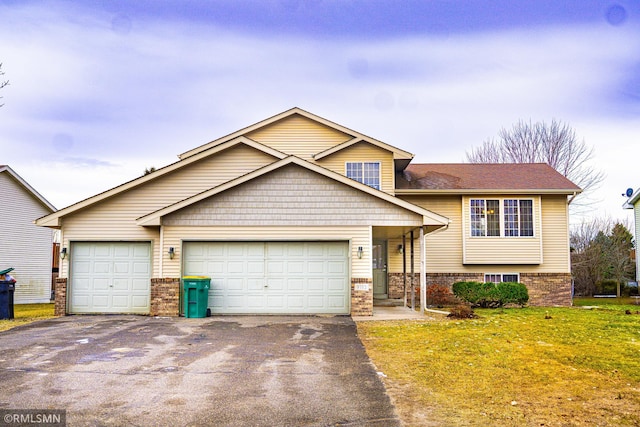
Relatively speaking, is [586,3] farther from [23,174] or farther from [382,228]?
[23,174]

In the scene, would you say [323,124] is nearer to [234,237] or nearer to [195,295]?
[234,237]

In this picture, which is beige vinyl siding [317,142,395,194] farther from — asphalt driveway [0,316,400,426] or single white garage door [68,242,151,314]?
asphalt driveway [0,316,400,426]

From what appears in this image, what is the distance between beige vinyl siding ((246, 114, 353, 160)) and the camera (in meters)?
21.4

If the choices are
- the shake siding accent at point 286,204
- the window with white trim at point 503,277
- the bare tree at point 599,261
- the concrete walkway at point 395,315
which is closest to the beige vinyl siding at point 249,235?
the shake siding accent at point 286,204

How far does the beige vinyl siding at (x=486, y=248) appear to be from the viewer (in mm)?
20766

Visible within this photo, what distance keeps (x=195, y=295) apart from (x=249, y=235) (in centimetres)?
230

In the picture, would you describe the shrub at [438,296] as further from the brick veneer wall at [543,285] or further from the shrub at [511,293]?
the shrub at [511,293]

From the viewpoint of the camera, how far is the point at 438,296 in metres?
19.9

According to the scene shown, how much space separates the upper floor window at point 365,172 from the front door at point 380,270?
2395 mm

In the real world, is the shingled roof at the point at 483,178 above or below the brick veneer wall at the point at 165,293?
Result: above

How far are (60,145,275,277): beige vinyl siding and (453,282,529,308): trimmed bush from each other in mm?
8095

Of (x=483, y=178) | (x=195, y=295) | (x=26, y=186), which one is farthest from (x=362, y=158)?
(x=26, y=186)

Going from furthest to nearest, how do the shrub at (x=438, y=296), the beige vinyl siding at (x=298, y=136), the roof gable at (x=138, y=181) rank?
the beige vinyl siding at (x=298, y=136) < the shrub at (x=438, y=296) < the roof gable at (x=138, y=181)

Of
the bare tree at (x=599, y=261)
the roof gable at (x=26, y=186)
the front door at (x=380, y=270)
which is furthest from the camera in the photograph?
the bare tree at (x=599, y=261)
